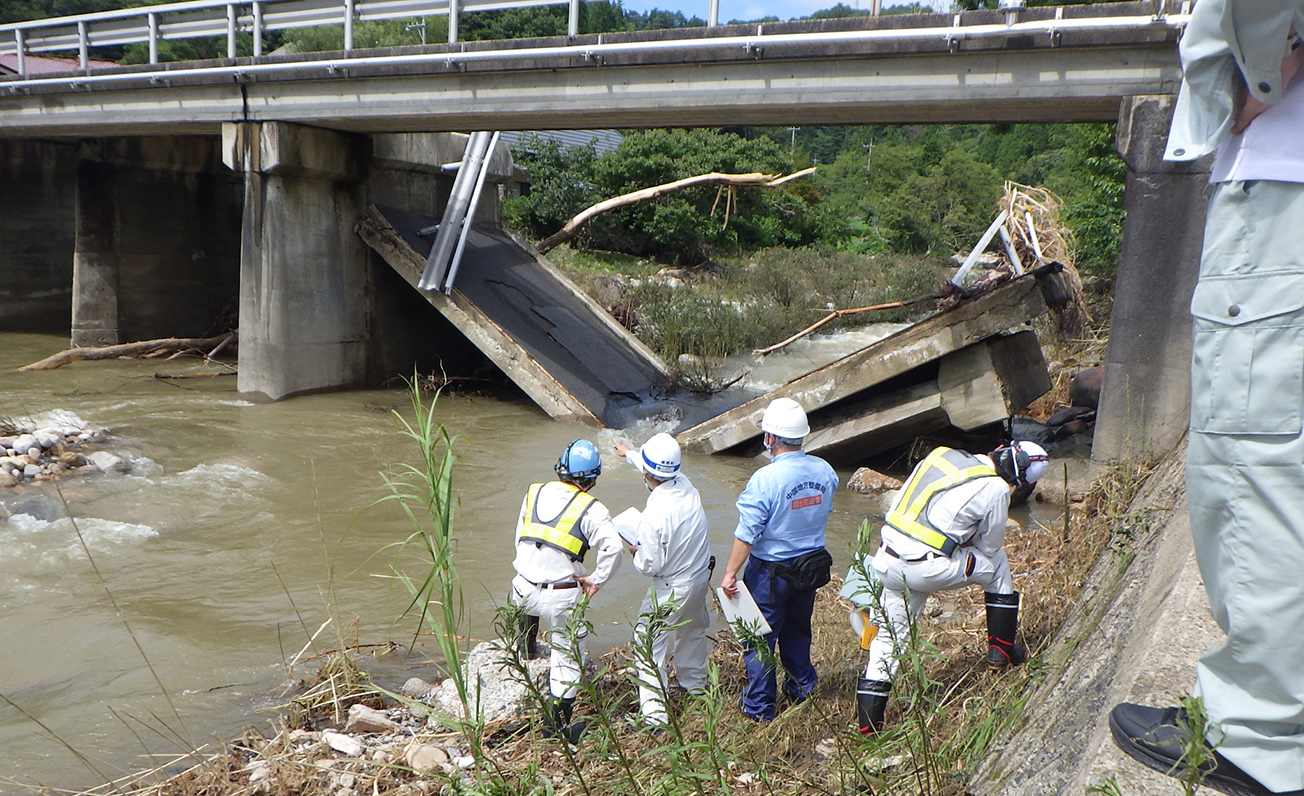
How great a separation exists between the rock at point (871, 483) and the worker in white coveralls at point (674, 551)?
5434mm

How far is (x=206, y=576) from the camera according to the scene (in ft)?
21.1

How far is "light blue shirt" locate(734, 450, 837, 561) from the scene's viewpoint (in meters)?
4.36

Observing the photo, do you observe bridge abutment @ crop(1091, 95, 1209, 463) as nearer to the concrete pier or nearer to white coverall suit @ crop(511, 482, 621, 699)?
white coverall suit @ crop(511, 482, 621, 699)

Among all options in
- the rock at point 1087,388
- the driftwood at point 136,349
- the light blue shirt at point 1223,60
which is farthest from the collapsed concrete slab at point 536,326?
the light blue shirt at point 1223,60

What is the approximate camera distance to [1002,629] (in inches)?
171

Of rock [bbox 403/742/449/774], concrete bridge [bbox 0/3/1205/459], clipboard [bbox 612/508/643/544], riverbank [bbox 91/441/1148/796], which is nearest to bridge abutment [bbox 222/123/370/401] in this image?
concrete bridge [bbox 0/3/1205/459]

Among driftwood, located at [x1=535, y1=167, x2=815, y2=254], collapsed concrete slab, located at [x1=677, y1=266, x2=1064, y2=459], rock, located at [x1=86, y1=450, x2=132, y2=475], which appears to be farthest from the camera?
driftwood, located at [x1=535, y1=167, x2=815, y2=254]

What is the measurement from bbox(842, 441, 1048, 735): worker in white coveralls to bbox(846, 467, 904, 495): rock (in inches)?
205

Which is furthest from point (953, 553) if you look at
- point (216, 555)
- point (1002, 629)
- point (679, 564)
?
point (216, 555)

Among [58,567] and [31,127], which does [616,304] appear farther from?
[58,567]

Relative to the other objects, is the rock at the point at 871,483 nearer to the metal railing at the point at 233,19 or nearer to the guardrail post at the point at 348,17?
the metal railing at the point at 233,19

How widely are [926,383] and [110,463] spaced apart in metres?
8.16

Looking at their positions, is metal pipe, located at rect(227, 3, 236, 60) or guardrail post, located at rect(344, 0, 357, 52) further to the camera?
metal pipe, located at rect(227, 3, 236, 60)

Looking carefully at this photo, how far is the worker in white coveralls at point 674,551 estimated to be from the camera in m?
4.30
